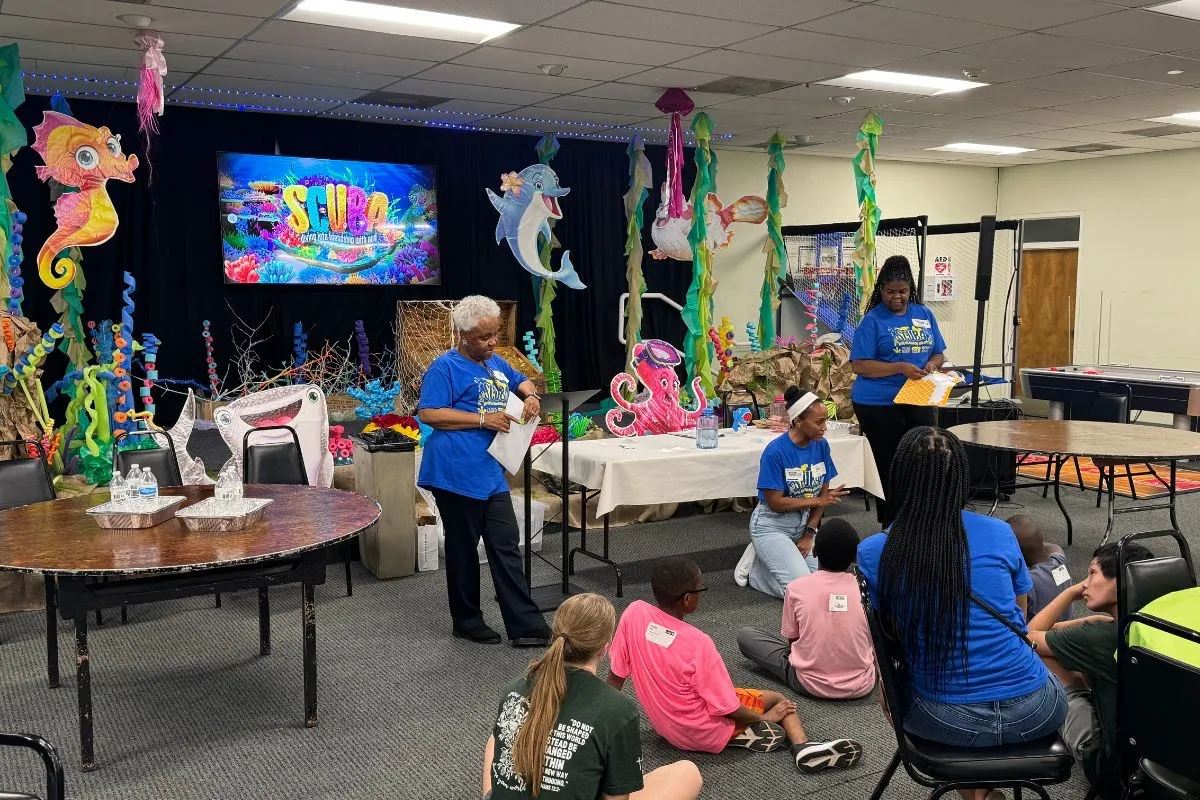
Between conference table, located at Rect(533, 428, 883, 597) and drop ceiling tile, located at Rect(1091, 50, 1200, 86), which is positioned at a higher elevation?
drop ceiling tile, located at Rect(1091, 50, 1200, 86)

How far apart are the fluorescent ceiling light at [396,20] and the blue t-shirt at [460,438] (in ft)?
8.30

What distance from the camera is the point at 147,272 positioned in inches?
343

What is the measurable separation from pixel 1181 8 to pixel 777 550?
12.4 ft

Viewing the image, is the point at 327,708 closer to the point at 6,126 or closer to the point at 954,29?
the point at 6,126

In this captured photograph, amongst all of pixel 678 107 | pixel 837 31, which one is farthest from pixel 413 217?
pixel 837 31

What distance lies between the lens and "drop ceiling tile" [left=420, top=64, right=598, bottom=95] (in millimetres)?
7078

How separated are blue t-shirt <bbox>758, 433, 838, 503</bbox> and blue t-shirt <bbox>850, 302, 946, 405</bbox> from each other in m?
0.51

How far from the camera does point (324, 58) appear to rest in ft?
21.8

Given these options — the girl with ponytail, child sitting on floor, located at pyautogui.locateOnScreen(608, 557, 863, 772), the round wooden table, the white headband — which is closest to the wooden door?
the round wooden table

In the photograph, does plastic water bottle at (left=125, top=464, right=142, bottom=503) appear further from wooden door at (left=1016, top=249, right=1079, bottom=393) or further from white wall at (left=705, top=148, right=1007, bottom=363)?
wooden door at (left=1016, top=249, right=1079, bottom=393)

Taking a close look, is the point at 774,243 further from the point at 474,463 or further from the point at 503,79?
the point at 474,463

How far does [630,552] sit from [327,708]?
238 centimetres

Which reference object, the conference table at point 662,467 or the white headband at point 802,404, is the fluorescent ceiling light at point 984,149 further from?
the white headband at point 802,404

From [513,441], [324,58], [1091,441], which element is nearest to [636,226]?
[324,58]
